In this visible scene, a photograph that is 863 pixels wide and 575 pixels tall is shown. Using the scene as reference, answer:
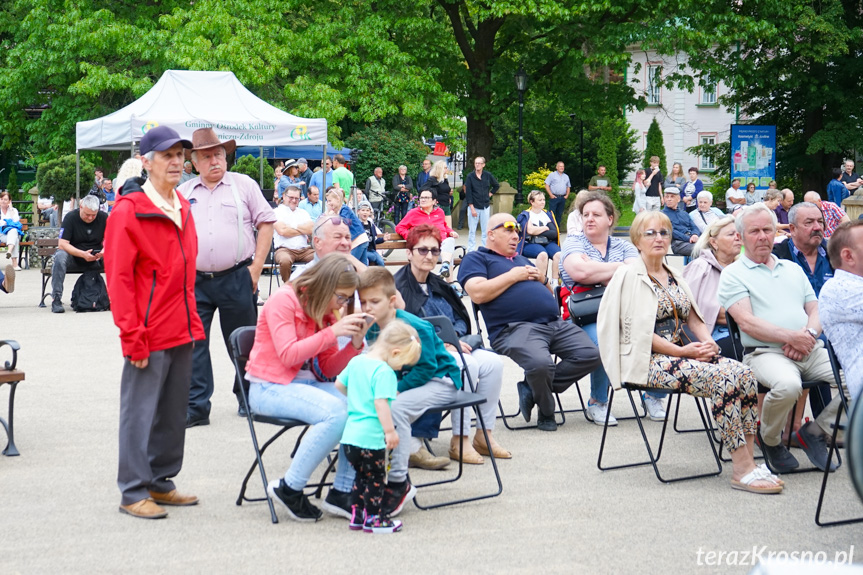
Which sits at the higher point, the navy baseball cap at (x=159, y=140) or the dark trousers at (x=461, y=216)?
the navy baseball cap at (x=159, y=140)

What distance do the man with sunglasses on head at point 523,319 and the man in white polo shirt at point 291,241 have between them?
614cm

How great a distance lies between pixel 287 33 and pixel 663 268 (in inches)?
832

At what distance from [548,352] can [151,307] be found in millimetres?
2866

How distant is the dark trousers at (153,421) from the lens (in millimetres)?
4938

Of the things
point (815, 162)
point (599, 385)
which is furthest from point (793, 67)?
point (599, 385)

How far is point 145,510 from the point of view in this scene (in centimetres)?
497

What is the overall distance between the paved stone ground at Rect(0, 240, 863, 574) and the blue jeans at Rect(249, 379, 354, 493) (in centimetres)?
24

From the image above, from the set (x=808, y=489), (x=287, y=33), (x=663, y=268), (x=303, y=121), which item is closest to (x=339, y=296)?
(x=663, y=268)

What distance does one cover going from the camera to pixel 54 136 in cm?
2920

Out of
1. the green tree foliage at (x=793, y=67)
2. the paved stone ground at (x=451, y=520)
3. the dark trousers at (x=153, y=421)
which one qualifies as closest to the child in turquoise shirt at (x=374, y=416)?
the paved stone ground at (x=451, y=520)

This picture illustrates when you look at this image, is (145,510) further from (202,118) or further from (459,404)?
(202,118)

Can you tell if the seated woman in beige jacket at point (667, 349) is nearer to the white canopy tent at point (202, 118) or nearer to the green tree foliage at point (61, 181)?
the white canopy tent at point (202, 118)

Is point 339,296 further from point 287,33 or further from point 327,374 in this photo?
point 287,33

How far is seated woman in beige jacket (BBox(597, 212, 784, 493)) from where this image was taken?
5.54 m
